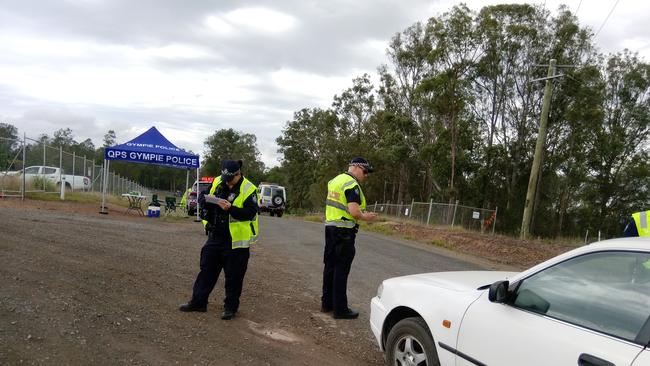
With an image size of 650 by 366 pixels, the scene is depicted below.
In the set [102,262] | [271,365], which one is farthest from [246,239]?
[102,262]

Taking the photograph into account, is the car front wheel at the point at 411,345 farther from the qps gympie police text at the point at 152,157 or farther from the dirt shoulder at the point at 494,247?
the qps gympie police text at the point at 152,157

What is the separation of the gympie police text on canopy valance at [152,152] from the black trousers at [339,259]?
40.2ft

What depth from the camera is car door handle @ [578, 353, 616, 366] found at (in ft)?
8.53

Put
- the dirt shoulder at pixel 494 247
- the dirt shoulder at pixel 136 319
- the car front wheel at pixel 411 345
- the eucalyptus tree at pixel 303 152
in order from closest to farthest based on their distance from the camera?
1. the car front wheel at pixel 411 345
2. the dirt shoulder at pixel 136 319
3. the dirt shoulder at pixel 494 247
4. the eucalyptus tree at pixel 303 152

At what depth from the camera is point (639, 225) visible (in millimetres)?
4512

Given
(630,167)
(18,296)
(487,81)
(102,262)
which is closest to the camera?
(18,296)

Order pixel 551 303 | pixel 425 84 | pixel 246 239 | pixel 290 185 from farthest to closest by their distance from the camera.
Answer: pixel 290 185 < pixel 425 84 < pixel 246 239 < pixel 551 303

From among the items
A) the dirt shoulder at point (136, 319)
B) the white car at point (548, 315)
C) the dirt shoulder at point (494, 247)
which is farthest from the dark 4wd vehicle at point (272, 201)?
the white car at point (548, 315)

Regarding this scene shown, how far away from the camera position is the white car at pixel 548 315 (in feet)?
8.97

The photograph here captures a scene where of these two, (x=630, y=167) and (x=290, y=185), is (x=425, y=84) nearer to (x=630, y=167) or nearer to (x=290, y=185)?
(x=630, y=167)

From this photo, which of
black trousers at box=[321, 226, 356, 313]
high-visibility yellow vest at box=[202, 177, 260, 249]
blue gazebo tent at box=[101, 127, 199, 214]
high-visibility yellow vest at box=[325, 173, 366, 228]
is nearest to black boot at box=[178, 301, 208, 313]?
high-visibility yellow vest at box=[202, 177, 260, 249]

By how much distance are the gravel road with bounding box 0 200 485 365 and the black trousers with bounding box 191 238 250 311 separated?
23cm

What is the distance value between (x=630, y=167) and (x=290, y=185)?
49.2 metres

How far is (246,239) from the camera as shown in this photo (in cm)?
563
